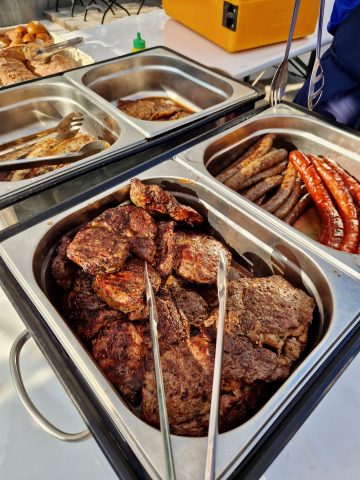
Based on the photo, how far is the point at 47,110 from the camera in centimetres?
240

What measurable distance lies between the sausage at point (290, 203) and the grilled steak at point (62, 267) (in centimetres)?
102

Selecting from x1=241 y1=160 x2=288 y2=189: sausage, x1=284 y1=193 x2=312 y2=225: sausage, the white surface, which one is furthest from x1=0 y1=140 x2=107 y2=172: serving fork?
the white surface

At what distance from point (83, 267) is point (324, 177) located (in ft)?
4.46

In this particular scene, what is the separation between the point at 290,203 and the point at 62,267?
1157 mm

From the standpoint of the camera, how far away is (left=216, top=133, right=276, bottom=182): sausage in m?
1.84

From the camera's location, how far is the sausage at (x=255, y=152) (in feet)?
6.04

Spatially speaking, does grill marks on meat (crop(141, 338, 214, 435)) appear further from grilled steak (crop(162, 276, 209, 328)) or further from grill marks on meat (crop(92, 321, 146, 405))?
grilled steak (crop(162, 276, 209, 328))

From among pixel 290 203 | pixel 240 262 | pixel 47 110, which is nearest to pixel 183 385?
pixel 240 262

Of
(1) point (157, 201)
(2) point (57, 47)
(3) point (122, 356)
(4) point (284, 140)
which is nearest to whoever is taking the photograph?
(3) point (122, 356)

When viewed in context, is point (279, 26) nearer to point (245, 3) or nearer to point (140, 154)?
point (245, 3)

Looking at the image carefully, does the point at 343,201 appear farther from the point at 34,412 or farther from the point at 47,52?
the point at 47,52

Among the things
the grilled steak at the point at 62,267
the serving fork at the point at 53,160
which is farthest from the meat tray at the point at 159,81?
the grilled steak at the point at 62,267

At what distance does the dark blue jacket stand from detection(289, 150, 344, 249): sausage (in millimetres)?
979

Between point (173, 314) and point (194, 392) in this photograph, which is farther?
point (173, 314)
